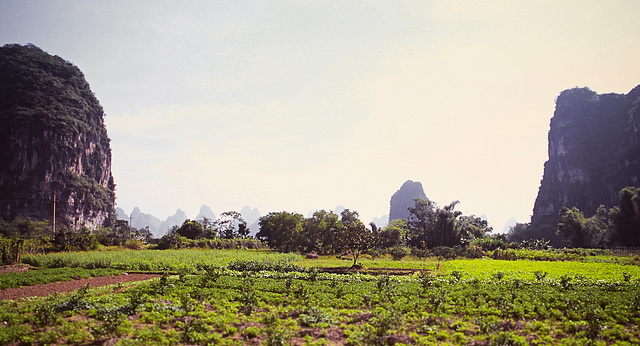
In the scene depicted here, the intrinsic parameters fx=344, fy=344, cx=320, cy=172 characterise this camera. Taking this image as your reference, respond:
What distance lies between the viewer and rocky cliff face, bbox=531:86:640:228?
438 ft

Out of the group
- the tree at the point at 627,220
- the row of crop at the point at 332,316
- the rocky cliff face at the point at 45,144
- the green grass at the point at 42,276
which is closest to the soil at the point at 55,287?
the green grass at the point at 42,276

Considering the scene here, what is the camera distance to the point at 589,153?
513 ft

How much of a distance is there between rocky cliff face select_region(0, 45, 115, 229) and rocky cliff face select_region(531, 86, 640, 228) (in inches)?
7400

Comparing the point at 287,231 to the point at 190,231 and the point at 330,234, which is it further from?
the point at 190,231

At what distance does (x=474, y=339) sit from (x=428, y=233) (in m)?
60.3

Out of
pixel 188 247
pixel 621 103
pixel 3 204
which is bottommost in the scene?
pixel 188 247

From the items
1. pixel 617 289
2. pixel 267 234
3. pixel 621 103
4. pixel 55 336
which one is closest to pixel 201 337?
pixel 55 336

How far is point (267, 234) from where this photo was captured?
3506 inches

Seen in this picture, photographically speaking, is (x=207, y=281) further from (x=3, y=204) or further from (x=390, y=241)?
(x=3, y=204)

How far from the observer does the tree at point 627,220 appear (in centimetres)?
6812

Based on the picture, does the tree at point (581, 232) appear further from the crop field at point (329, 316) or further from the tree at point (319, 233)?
the crop field at point (329, 316)

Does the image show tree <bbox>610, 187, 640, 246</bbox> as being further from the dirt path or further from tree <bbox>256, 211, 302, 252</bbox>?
the dirt path

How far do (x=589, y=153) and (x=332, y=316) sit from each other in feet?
617

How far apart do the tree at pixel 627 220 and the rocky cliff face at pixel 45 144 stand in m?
159
